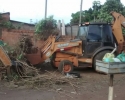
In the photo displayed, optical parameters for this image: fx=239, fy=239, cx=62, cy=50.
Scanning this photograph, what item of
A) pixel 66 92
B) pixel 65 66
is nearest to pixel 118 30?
pixel 65 66

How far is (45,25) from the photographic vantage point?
615 inches

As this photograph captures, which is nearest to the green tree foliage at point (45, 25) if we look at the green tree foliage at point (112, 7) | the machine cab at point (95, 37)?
the machine cab at point (95, 37)

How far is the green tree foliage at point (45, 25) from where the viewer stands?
51.0 ft

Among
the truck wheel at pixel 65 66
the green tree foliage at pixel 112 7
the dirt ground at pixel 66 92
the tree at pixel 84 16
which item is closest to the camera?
the dirt ground at pixel 66 92

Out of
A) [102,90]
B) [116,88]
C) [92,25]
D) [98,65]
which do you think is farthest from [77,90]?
[92,25]

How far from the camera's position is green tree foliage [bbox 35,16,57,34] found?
15.5 metres

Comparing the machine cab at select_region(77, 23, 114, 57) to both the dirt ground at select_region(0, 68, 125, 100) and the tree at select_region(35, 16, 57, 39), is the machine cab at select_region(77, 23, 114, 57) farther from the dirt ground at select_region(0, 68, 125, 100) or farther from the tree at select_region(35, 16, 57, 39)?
the tree at select_region(35, 16, 57, 39)

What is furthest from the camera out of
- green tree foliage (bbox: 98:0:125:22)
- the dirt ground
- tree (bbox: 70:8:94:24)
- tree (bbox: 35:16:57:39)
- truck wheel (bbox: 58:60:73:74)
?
tree (bbox: 70:8:94:24)

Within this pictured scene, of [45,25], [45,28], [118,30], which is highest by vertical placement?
[45,25]

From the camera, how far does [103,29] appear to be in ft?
34.6

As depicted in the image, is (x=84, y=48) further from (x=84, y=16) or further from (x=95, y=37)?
(x=84, y=16)

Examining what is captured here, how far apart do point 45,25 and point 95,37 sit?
5808 mm

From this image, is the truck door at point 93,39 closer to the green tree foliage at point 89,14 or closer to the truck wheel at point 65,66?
the truck wheel at point 65,66

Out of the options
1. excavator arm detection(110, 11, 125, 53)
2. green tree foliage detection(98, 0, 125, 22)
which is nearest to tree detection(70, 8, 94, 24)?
green tree foliage detection(98, 0, 125, 22)
